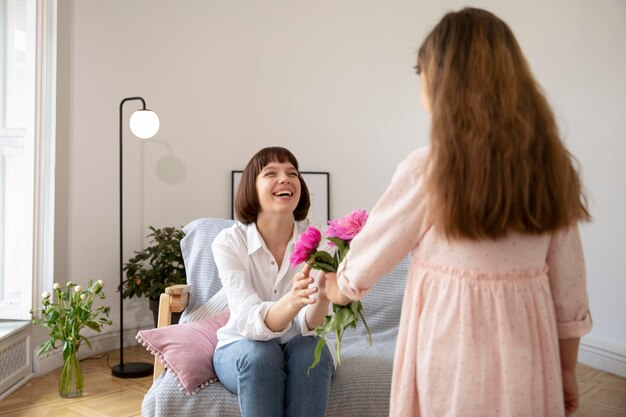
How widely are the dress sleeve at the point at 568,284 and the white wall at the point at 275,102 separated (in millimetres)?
2399

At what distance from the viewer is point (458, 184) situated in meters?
1.12

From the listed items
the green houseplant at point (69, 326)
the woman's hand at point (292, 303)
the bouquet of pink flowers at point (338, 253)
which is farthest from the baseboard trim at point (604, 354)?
the green houseplant at point (69, 326)

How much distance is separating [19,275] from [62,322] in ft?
1.87

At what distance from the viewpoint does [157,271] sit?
375 cm

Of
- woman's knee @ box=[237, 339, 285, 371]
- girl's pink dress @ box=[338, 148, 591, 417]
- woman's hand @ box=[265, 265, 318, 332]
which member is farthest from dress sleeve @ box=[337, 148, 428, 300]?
woman's knee @ box=[237, 339, 285, 371]

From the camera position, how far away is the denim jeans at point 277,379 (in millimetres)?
1798

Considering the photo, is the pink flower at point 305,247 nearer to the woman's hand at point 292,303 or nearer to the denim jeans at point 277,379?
the woman's hand at point 292,303

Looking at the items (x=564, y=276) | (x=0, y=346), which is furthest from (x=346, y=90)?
(x=564, y=276)

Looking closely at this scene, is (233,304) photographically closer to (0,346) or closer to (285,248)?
(285,248)

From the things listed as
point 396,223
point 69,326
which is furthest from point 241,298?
point 69,326

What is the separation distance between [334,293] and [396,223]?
31 centimetres

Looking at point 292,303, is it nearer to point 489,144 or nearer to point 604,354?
point 489,144

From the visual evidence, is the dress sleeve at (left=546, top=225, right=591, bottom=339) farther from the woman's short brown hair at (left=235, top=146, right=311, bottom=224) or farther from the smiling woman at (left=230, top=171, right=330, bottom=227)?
the smiling woman at (left=230, top=171, right=330, bottom=227)

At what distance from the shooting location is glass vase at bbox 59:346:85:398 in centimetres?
307
